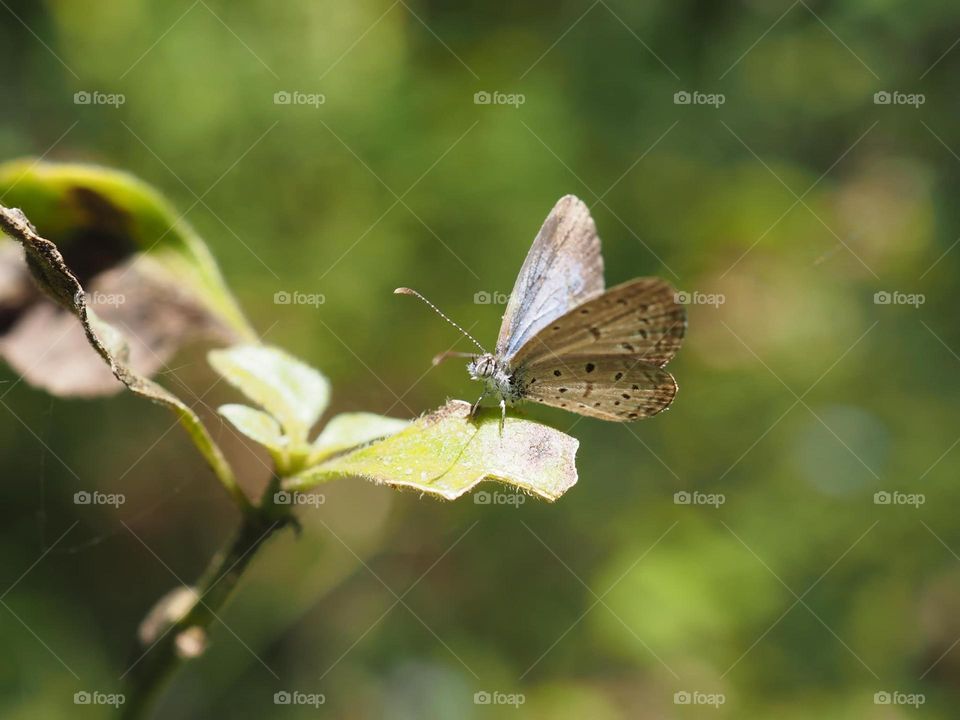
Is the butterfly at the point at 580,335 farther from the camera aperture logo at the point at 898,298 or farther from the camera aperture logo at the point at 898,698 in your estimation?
the camera aperture logo at the point at 898,298

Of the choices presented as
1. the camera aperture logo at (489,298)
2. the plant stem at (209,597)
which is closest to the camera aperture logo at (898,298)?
the camera aperture logo at (489,298)

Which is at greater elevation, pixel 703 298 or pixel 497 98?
pixel 497 98

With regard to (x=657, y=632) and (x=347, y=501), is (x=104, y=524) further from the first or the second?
(x=657, y=632)

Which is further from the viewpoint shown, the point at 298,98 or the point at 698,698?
the point at 298,98

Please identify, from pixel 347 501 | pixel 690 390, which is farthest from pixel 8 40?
pixel 690 390

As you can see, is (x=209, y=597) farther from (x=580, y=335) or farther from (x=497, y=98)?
(x=497, y=98)

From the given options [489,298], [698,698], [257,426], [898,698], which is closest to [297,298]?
[489,298]

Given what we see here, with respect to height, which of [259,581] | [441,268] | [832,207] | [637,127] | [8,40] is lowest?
[259,581]
